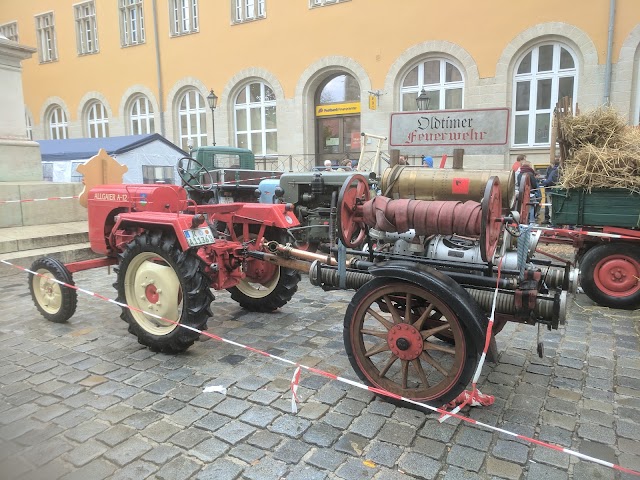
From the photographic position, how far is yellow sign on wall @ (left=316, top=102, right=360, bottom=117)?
1762cm

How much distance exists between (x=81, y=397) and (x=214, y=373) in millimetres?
879

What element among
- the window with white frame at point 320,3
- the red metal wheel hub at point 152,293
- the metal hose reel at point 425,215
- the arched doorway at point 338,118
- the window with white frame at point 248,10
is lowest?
the red metal wheel hub at point 152,293

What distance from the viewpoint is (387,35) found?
52.4ft

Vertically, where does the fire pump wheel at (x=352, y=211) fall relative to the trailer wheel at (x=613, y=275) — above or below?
above

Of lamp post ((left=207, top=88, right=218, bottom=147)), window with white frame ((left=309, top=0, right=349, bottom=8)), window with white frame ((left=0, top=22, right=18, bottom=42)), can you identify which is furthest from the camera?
window with white frame ((left=0, top=22, right=18, bottom=42))

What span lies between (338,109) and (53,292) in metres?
14.6

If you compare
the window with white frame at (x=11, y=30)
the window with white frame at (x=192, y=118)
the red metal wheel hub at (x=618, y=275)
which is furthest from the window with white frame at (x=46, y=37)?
the red metal wheel hub at (x=618, y=275)

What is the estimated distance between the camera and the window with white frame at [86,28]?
77.6ft

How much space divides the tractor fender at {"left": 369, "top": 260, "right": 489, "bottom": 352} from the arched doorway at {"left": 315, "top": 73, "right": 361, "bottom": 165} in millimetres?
15507

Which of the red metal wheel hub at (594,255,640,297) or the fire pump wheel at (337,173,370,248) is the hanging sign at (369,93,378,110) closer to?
the red metal wheel hub at (594,255,640,297)

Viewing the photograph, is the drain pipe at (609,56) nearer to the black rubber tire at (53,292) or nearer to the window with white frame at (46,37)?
the black rubber tire at (53,292)

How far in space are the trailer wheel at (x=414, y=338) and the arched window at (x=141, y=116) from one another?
21.3 metres

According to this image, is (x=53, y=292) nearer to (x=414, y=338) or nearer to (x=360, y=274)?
(x=360, y=274)

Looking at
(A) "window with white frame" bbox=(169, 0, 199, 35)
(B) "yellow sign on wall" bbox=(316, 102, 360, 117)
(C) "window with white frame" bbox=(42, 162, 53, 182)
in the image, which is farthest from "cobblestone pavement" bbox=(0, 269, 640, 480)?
(A) "window with white frame" bbox=(169, 0, 199, 35)
